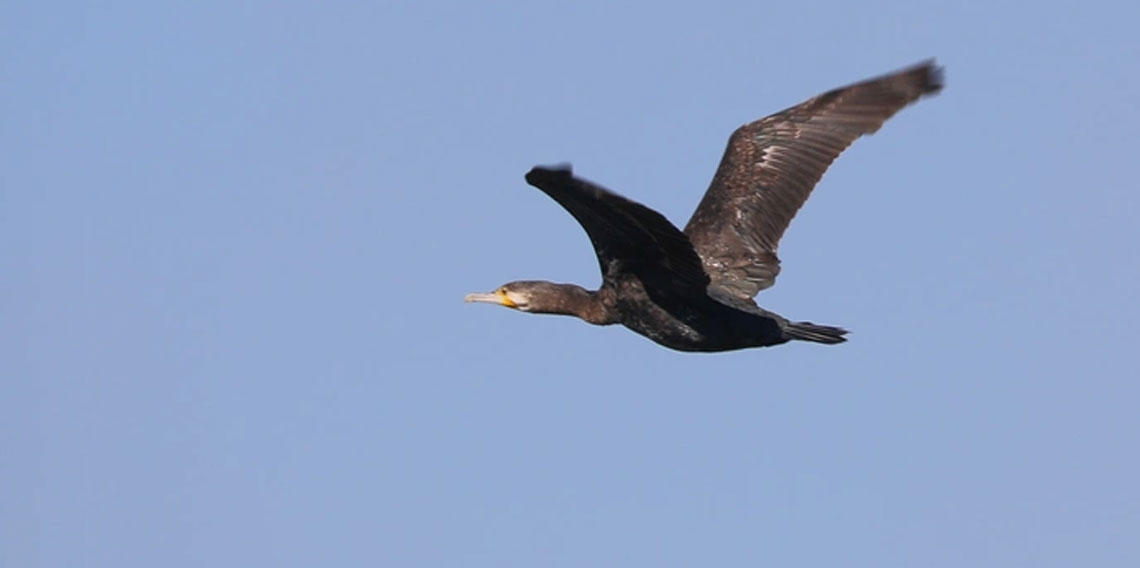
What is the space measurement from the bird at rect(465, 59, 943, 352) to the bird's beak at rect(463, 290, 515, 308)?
1cm

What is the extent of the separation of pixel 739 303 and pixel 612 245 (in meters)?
1.41

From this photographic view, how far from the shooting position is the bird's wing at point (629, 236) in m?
12.6

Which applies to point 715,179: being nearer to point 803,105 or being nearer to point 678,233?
point 803,105

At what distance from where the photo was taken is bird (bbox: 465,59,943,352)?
549 inches

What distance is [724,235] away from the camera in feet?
55.1

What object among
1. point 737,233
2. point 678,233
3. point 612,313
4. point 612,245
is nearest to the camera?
point 678,233

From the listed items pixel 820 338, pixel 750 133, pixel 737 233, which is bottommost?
pixel 820 338

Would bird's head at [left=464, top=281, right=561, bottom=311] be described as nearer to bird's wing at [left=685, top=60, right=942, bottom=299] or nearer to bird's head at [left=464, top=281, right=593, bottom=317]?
bird's head at [left=464, top=281, right=593, bottom=317]

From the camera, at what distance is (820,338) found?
14.8 metres

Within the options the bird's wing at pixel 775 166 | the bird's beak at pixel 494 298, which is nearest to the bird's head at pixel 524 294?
the bird's beak at pixel 494 298

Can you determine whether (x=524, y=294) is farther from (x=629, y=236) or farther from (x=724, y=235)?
(x=724, y=235)

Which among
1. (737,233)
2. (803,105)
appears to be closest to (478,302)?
(737,233)

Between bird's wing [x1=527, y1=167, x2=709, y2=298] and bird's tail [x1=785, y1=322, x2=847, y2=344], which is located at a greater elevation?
bird's wing [x1=527, y1=167, x2=709, y2=298]

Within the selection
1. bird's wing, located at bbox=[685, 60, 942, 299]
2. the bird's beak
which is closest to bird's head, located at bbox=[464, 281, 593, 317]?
the bird's beak
